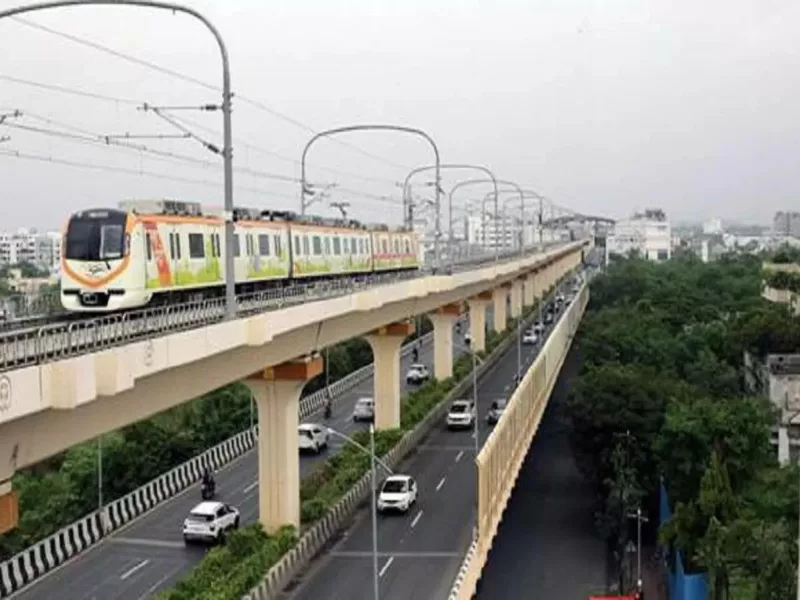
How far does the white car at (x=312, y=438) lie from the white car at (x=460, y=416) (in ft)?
20.8

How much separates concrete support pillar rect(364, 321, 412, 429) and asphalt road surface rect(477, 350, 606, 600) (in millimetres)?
6199

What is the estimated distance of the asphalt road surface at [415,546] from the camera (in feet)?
89.0

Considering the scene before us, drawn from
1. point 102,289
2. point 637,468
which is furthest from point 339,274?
Answer: point 102,289

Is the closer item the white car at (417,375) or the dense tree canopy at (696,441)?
the dense tree canopy at (696,441)

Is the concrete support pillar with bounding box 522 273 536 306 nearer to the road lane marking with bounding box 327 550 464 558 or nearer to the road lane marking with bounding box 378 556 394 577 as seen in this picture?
the road lane marking with bounding box 327 550 464 558

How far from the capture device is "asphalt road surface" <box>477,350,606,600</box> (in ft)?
116

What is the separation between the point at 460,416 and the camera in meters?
50.3

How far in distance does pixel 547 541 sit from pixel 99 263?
935 inches

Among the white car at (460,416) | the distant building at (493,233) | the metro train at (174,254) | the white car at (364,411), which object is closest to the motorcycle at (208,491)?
the metro train at (174,254)

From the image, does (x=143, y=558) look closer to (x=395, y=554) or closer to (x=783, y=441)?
(x=395, y=554)

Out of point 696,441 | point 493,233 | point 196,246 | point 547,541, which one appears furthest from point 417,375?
point 493,233

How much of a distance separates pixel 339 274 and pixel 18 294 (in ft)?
82.5

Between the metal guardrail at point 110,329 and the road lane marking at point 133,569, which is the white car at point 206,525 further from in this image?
the metal guardrail at point 110,329

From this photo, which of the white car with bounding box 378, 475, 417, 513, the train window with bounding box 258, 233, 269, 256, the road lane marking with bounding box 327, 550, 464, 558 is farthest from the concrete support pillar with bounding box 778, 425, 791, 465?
the train window with bounding box 258, 233, 269, 256
